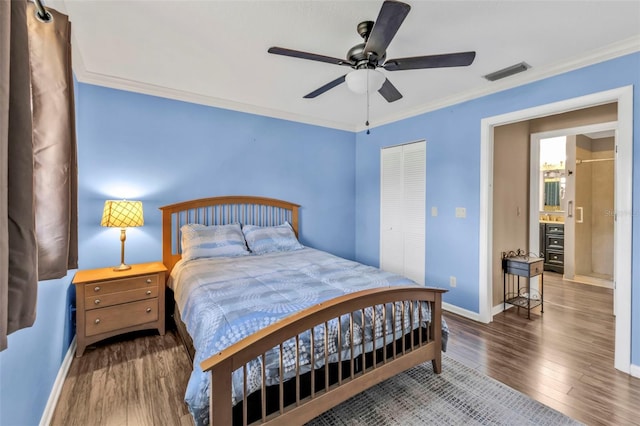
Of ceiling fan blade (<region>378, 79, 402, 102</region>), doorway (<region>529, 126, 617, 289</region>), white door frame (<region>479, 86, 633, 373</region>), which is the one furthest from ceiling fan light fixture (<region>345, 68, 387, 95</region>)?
doorway (<region>529, 126, 617, 289</region>)

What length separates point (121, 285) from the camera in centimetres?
266

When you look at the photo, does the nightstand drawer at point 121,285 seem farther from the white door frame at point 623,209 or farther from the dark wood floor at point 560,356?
the white door frame at point 623,209

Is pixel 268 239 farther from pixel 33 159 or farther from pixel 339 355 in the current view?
pixel 33 159

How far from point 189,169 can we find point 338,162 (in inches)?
87.8

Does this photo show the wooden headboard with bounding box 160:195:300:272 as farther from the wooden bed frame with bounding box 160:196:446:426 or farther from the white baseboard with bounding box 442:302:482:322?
the wooden bed frame with bounding box 160:196:446:426

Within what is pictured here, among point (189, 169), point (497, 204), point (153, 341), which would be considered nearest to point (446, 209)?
point (497, 204)

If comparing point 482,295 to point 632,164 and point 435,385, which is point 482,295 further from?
point 632,164

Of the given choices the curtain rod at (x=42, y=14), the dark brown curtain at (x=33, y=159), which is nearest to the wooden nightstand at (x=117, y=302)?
the dark brown curtain at (x=33, y=159)

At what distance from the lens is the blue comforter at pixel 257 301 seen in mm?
1489

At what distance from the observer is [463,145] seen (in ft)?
11.0

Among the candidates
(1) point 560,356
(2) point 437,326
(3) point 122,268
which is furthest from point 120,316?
(1) point 560,356

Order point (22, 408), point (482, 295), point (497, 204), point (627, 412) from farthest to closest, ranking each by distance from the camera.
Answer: point (497, 204) < point (482, 295) < point (627, 412) < point (22, 408)

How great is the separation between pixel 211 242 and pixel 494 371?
2806 millimetres

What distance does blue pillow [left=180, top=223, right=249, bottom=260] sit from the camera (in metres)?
3.05
